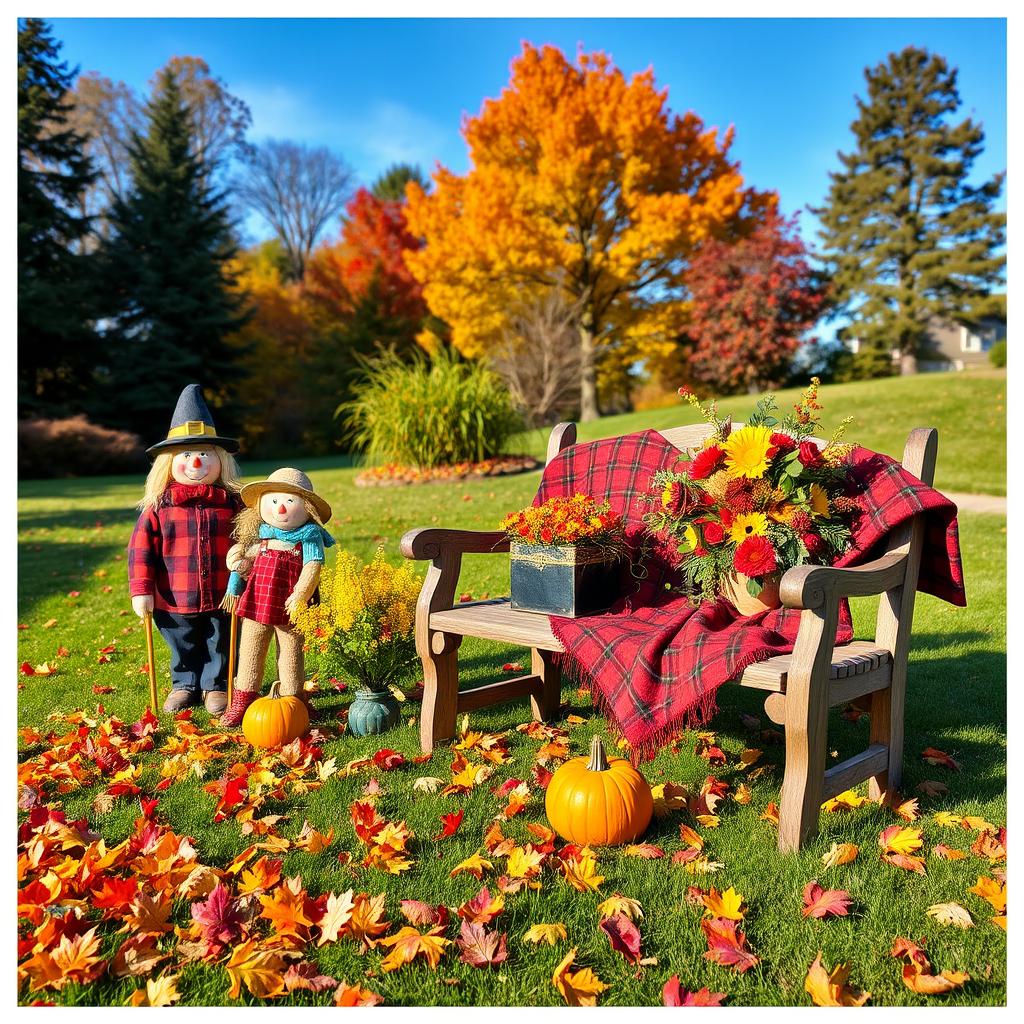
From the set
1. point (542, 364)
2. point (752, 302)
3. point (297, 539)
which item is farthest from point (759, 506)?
point (752, 302)

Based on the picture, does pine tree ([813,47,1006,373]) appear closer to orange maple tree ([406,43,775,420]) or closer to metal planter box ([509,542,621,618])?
orange maple tree ([406,43,775,420])

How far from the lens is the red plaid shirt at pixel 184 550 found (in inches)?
160

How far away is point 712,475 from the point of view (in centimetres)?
312

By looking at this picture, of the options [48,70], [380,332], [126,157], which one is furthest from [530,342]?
[126,157]

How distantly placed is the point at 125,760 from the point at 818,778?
254 centimetres

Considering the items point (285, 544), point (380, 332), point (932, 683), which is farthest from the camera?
point (380, 332)

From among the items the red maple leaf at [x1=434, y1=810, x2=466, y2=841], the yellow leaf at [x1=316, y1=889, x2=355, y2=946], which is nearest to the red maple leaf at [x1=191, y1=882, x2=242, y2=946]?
the yellow leaf at [x1=316, y1=889, x2=355, y2=946]

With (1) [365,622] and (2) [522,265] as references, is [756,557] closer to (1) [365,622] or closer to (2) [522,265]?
(1) [365,622]

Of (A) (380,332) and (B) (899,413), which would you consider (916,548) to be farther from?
(A) (380,332)

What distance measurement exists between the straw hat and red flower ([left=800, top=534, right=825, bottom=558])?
205 cm

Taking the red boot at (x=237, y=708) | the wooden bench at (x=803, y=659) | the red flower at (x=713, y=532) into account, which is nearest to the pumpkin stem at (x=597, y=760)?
the wooden bench at (x=803, y=659)

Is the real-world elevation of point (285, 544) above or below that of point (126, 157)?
below

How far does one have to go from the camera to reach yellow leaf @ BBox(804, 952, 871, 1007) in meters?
1.96

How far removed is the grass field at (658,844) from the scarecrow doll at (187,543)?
29 centimetres
